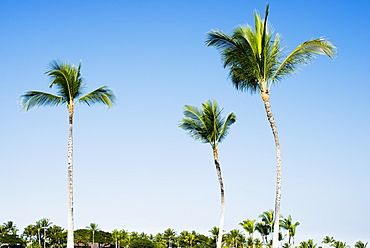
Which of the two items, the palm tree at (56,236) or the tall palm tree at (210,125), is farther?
the palm tree at (56,236)

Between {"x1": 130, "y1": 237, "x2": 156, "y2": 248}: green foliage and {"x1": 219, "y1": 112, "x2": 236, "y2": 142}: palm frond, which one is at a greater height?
{"x1": 219, "y1": 112, "x2": 236, "y2": 142}: palm frond

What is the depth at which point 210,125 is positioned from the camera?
77.5 ft

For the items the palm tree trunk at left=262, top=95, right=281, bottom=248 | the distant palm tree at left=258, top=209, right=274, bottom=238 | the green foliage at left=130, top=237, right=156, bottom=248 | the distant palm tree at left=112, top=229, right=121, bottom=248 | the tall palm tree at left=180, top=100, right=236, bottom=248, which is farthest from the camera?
the distant palm tree at left=112, top=229, right=121, bottom=248

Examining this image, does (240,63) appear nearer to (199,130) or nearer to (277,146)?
(277,146)

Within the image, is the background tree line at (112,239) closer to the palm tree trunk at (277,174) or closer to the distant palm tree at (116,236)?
the distant palm tree at (116,236)

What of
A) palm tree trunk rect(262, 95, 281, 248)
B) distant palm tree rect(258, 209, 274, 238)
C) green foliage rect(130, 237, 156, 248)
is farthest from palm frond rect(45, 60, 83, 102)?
green foliage rect(130, 237, 156, 248)

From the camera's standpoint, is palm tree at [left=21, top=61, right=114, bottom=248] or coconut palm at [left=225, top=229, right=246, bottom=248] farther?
coconut palm at [left=225, top=229, right=246, bottom=248]

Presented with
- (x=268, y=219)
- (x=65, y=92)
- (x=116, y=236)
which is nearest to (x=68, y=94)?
(x=65, y=92)

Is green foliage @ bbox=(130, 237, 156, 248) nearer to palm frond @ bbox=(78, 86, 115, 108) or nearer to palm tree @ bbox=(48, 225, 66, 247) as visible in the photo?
palm tree @ bbox=(48, 225, 66, 247)

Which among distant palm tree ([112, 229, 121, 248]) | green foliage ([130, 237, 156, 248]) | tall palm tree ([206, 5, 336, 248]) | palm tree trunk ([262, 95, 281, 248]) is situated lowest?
green foliage ([130, 237, 156, 248])

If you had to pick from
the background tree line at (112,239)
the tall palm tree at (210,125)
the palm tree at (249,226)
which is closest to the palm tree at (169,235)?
the background tree line at (112,239)

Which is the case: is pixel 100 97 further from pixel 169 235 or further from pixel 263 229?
pixel 169 235

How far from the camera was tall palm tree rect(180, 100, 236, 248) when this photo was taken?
77.4 ft

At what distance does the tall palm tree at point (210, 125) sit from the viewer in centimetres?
2358
